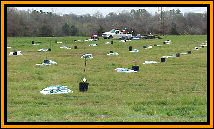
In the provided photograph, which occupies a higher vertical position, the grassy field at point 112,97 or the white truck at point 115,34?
the white truck at point 115,34

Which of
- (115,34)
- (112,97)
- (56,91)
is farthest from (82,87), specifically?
(115,34)

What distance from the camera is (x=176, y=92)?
8.39m

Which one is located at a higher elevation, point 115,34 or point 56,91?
point 115,34

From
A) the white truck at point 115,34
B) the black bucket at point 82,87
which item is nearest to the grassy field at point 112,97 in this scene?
the black bucket at point 82,87


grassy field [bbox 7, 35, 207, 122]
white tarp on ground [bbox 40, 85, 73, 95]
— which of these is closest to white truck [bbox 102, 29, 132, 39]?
grassy field [bbox 7, 35, 207, 122]

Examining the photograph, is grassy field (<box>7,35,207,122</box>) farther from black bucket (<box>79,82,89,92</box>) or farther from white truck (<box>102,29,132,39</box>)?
white truck (<box>102,29,132,39</box>)

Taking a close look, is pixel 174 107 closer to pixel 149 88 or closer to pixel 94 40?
pixel 149 88

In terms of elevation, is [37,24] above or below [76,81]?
above

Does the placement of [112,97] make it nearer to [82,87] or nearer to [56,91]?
[82,87]

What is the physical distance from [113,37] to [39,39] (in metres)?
6.64

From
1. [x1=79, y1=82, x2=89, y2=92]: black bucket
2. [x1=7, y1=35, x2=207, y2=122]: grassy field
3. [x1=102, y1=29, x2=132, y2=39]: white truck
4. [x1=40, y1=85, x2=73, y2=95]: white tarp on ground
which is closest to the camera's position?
[x1=7, y1=35, x2=207, y2=122]: grassy field

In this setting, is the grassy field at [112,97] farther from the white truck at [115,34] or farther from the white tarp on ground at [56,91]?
the white truck at [115,34]
